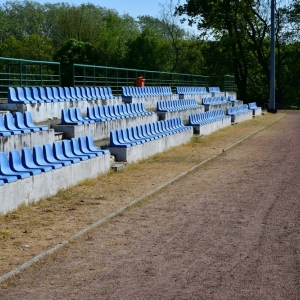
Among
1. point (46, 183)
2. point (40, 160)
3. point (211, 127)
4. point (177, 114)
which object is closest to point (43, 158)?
Result: point (40, 160)

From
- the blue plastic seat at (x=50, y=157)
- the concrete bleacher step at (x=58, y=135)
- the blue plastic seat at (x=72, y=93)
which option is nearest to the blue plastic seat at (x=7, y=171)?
the blue plastic seat at (x=50, y=157)

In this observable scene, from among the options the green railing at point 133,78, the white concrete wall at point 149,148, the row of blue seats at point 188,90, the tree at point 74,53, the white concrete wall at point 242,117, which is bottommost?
the white concrete wall at point 242,117

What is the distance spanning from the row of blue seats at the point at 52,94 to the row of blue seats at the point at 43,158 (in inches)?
137

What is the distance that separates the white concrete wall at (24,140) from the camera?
11.9 m

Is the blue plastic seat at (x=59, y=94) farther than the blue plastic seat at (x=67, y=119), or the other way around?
the blue plastic seat at (x=59, y=94)

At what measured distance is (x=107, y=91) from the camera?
23.6 meters

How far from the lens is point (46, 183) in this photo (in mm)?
10609

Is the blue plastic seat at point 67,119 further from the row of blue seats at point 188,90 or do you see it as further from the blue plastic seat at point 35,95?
the row of blue seats at point 188,90

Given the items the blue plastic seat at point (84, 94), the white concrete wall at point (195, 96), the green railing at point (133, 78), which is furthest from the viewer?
the white concrete wall at point (195, 96)

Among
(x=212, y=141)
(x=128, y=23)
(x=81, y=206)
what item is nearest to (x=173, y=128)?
(x=212, y=141)

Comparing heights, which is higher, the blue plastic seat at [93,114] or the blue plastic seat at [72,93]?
the blue plastic seat at [72,93]

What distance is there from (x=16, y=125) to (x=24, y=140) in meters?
0.70

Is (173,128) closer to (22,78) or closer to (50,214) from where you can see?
(22,78)

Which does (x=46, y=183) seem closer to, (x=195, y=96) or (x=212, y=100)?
(x=195, y=96)
